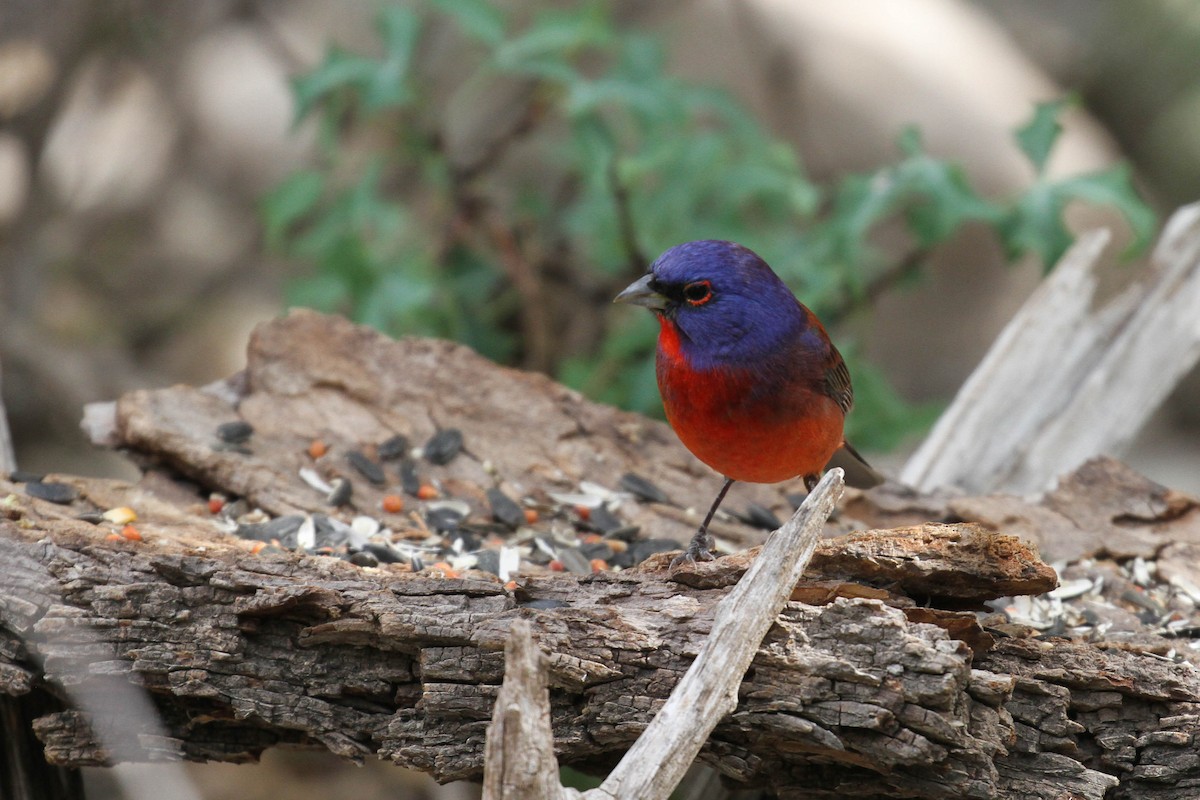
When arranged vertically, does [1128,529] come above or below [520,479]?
above

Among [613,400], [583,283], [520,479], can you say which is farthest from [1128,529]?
[583,283]

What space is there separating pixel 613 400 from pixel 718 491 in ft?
5.42

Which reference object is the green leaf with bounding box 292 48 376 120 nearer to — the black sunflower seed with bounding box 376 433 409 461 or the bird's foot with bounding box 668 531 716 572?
the black sunflower seed with bounding box 376 433 409 461

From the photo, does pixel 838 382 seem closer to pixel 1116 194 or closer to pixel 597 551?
pixel 597 551

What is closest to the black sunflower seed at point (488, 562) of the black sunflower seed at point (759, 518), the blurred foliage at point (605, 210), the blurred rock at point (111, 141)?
the black sunflower seed at point (759, 518)

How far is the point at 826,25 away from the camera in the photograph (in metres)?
8.88

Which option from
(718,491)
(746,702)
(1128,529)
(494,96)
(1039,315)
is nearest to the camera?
(746,702)

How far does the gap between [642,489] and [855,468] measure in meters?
0.82

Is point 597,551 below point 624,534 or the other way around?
below

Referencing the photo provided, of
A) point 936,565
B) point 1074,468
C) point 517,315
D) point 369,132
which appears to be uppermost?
point 369,132

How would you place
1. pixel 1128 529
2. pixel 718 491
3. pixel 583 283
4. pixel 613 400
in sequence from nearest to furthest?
pixel 1128 529 → pixel 718 491 → pixel 613 400 → pixel 583 283

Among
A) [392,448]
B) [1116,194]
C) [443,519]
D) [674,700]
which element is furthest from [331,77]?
[674,700]

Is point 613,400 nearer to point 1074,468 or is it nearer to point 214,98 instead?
point 1074,468

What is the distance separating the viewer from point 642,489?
483 centimetres
